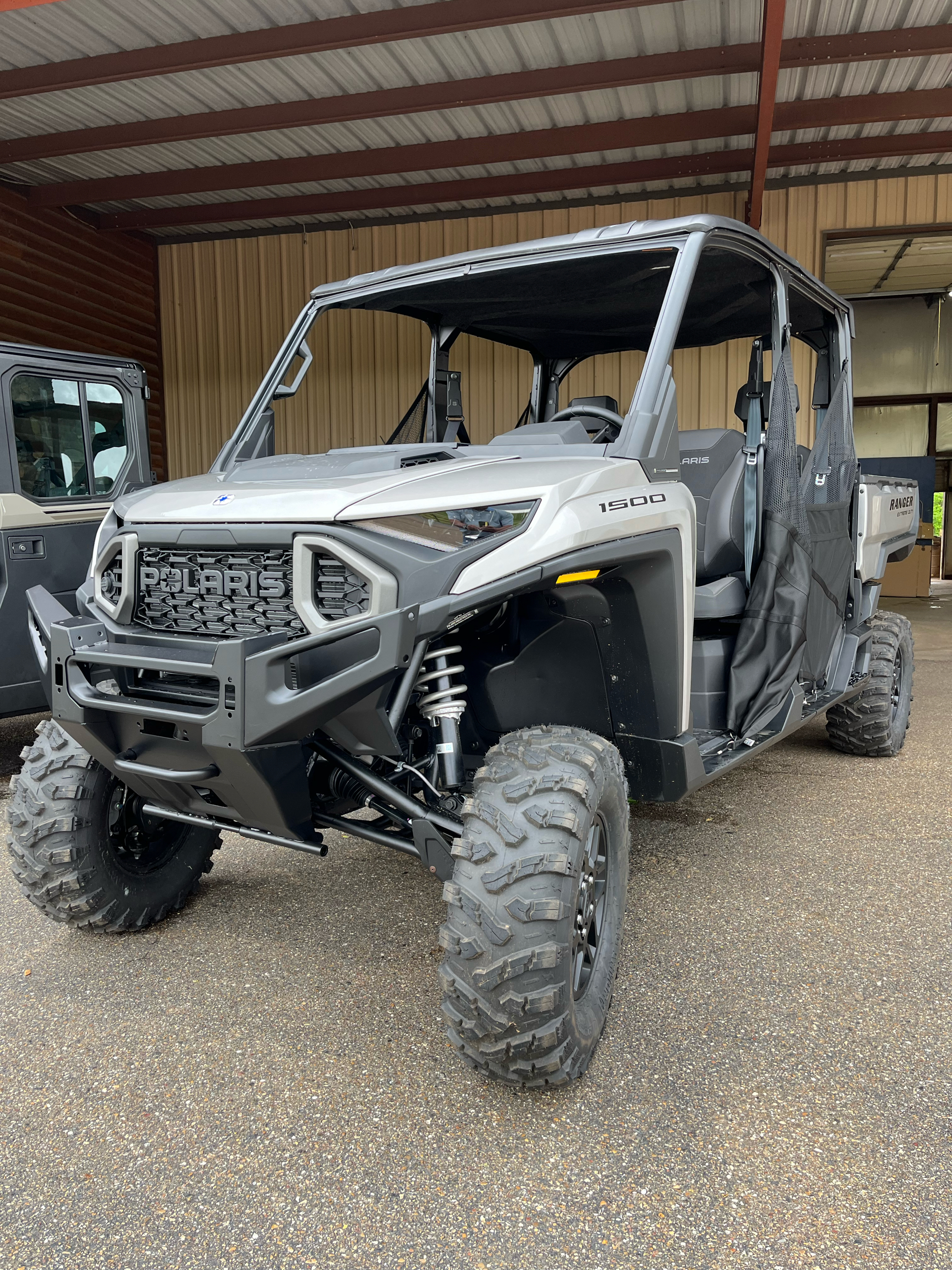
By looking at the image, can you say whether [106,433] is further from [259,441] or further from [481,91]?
[481,91]

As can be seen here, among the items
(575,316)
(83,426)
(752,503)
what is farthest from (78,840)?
(83,426)

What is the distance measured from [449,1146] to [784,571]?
2264mm

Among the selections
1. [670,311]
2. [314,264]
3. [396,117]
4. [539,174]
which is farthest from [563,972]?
[314,264]

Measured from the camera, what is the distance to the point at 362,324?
1292 centimetres

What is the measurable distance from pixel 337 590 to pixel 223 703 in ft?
1.18

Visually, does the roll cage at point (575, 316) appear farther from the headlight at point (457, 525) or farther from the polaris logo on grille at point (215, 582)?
the polaris logo on grille at point (215, 582)

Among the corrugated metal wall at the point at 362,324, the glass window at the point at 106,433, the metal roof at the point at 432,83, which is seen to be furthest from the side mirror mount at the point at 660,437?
the corrugated metal wall at the point at 362,324

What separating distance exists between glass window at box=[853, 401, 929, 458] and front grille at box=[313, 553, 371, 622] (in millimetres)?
21532

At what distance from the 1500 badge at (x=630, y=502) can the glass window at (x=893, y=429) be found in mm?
20703

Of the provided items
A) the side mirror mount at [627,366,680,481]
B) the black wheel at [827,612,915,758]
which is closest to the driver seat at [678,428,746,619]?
the side mirror mount at [627,366,680,481]

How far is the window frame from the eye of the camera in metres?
4.91

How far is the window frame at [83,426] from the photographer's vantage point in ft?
16.1

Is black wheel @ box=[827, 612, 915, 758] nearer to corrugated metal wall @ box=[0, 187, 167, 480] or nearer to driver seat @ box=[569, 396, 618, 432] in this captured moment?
driver seat @ box=[569, 396, 618, 432]

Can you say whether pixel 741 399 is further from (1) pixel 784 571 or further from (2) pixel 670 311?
(2) pixel 670 311
